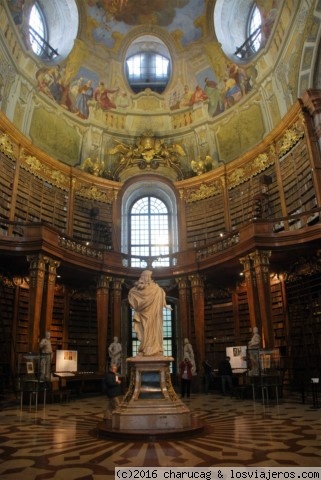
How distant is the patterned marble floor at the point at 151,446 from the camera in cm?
372

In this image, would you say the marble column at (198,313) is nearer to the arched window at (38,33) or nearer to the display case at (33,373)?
the display case at (33,373)

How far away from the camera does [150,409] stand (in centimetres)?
557

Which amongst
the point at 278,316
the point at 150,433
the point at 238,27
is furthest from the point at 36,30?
the point at 150,433

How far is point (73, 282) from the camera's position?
48.8ft

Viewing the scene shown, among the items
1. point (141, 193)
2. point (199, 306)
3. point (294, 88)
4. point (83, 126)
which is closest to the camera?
point (294, 88)

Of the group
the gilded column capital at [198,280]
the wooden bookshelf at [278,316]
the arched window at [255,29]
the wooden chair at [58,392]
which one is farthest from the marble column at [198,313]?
the arched window at [255,29]

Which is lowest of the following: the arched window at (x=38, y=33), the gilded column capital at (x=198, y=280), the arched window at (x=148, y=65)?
the gilded column capital at (x=198, y=280)

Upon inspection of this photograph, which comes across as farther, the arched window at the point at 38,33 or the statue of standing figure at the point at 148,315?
the arched window at the point at 38,33

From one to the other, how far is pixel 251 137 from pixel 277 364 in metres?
9.28

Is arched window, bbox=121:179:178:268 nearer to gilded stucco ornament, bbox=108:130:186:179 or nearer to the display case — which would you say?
gilded stucco ornament, bbox=108:130:186:179

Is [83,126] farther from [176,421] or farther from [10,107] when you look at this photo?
[176,421]

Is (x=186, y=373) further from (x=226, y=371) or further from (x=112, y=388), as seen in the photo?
(x=112, y=388)

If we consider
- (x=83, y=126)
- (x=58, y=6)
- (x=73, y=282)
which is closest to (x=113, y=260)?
(x=73, y=282)

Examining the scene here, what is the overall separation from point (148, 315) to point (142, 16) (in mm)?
15675
